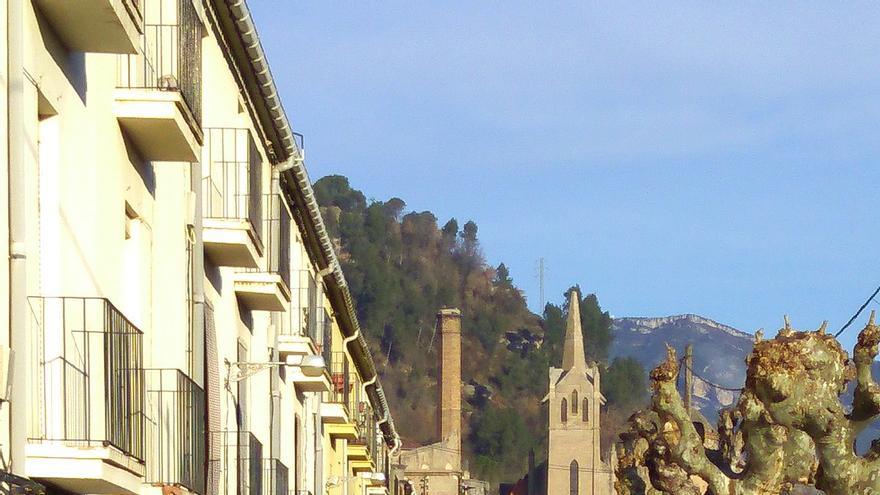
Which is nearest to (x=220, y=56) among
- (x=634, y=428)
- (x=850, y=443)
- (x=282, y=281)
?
(x=282, y=281)

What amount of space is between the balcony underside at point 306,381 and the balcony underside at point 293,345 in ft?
1.60

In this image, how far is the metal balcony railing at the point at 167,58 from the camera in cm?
1520

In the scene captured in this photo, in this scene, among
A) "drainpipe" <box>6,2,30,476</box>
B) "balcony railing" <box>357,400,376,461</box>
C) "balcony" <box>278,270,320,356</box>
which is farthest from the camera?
"balcony railing" <box>357,400,376,461</box>

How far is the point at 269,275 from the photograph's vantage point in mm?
23531

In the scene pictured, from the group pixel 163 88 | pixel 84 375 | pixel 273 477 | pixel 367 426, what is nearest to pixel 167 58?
pixel 163 88

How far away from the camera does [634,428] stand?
1474 inches

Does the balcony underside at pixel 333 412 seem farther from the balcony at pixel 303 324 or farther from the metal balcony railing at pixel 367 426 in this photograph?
the metal balcony railing at pixel 367 426

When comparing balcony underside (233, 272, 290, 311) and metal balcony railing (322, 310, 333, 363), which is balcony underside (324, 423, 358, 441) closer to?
metal balcony railing (322, 310, 333, 363)

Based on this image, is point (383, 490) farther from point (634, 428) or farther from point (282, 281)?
point (282, 281)

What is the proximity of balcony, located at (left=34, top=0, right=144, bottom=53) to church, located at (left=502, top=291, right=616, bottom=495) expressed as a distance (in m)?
128

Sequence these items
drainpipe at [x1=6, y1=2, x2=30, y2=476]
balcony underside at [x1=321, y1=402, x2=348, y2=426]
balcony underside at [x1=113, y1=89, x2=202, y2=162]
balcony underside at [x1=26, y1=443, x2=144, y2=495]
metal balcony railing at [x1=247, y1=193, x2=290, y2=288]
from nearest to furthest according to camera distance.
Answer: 1. drainpipe at [x1=6, y1=2, x2=30, y2=476]
2. balcony underside at [x1=26, y1=443, x2=144, y2=495]
3. balcony underside at [x1=113, y1=89, x2=202, y2=162]
4. metal balcony railing at [x1=247, y1=193, x2=290, y2=288]
5. balcony underside at [x1=321, y1=402, x2=348, y2=426]

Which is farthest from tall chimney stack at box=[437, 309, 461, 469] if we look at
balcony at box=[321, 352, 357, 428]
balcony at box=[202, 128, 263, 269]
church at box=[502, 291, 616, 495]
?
balcony at box=[202, 128, 263, 269]

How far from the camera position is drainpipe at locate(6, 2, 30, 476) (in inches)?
436

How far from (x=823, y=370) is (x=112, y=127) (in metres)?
9.48
